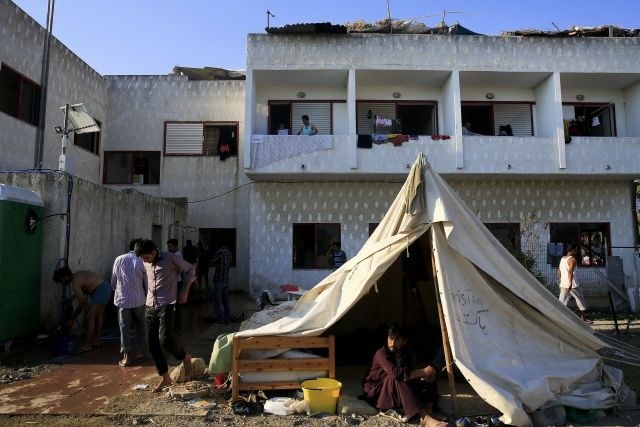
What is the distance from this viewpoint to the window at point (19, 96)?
33.0ft

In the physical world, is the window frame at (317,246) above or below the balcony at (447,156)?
below

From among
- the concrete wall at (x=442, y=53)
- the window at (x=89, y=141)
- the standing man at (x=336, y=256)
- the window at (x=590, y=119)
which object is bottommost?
the standing man at (x=336, y=256)

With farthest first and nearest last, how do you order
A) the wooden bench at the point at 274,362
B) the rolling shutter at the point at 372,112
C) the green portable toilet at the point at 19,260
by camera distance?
the rolling shutter at the point at 372,112
the green portable toilet at the point at 19,260
the wooden bench at the point at 274,362

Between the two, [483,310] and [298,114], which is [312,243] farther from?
[483,310]

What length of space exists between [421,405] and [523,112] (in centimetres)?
1163

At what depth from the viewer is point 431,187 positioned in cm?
501

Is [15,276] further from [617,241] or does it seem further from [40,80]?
[617,241]

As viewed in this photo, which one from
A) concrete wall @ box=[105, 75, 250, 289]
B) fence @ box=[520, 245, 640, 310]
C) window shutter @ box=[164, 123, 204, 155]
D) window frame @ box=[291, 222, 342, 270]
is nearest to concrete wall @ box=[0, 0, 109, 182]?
concrete wall @ box=[105, 75, 250, 289]

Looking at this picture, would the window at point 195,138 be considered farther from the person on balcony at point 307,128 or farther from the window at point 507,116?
the window at point 507,116

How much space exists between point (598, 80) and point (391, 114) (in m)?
5.86

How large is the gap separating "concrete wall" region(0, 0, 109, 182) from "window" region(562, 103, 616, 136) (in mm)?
13025

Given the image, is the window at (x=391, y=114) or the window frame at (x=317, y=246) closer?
the window frame at (x=317, y=246)

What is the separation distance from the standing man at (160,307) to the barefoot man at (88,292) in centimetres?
241

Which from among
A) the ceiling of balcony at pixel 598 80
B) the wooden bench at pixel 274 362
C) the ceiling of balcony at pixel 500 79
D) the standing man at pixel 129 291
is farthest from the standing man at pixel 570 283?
the standing man at pixel 129 291
